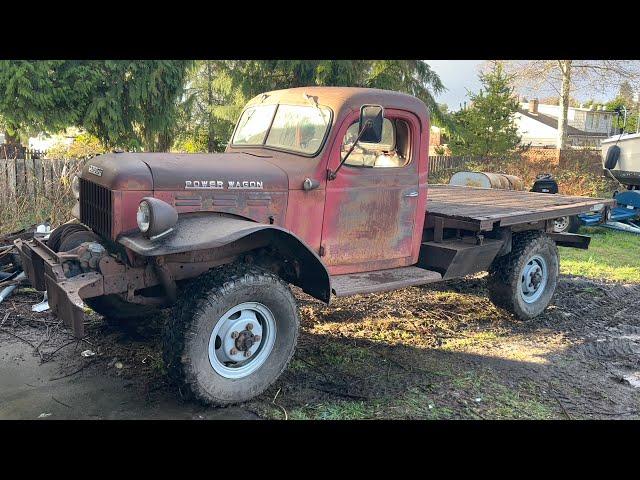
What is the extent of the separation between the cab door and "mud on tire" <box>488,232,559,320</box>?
1243 millimetres

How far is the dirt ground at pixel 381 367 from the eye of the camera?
12.9 feet

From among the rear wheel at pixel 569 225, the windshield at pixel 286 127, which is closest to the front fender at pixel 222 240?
the windshield at pixel 286 127

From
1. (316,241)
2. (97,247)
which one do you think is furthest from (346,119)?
(97,247)

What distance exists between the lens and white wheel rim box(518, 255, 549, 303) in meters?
6.22

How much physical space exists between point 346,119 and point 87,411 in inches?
113

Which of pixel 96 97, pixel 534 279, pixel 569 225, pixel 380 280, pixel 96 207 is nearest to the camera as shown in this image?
pixel 96 207

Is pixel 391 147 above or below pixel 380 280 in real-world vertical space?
above

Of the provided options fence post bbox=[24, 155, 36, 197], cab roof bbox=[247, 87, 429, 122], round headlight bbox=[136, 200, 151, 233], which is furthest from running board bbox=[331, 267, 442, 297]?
fence post bbox=[24, 155, 36, 197]

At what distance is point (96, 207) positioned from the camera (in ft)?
14.2

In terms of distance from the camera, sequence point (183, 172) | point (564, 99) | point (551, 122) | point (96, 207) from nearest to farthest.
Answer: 1. point (183, 172)
2. point (96, 207)
3. point (564, 99)
4. point (551, 122)

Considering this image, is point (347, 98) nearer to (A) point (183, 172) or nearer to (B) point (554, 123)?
(A) point (183, 172)

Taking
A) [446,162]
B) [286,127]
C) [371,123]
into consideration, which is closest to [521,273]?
[371,123]

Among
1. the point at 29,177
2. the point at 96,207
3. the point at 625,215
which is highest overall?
the point at 96,207

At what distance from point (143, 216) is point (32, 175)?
766 centimetres
